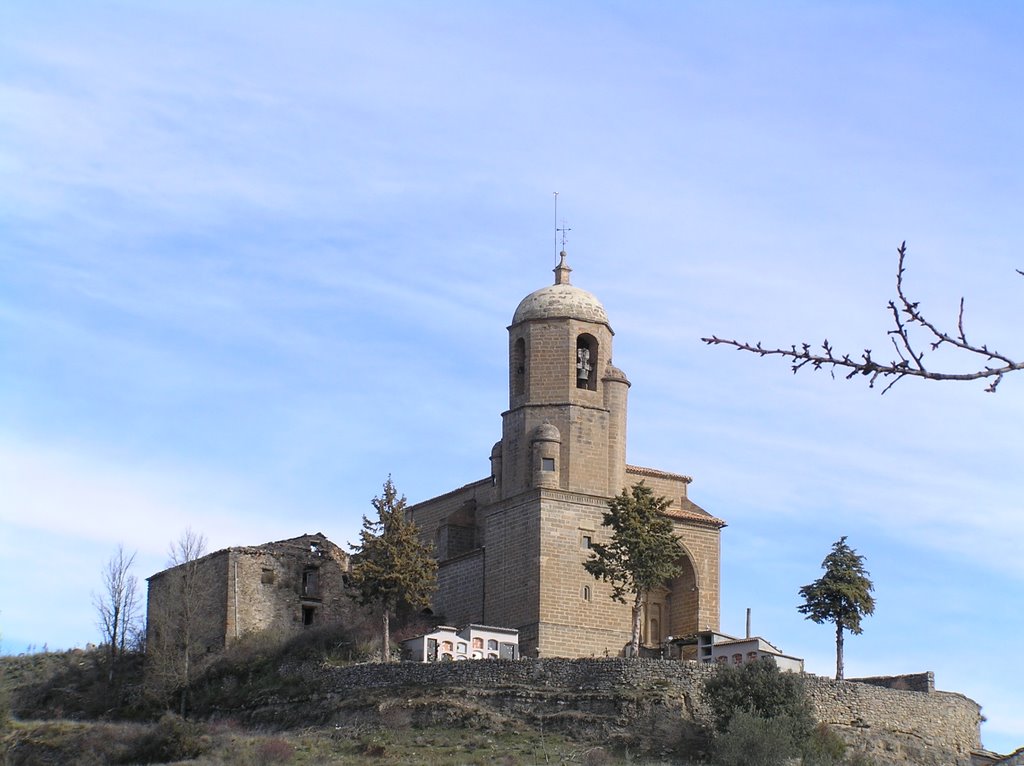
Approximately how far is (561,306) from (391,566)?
9856 millimetres

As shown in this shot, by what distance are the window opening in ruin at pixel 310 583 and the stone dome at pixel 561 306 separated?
33.3 feet

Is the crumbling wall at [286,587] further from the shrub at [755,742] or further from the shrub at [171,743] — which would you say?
the shrub at [755,742]

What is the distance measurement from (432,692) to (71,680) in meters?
14.7

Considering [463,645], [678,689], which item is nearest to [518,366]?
[463,645]

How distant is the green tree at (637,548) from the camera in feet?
148

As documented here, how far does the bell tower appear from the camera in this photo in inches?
1943

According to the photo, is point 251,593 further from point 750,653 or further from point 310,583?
point 750,653

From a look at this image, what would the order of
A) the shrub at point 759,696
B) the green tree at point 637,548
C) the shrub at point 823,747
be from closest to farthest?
1. the shrub at point 823,747
2. the shrub at point 759,696
3. the green tree at point 637,548

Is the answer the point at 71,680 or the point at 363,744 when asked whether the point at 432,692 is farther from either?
the point at 71,680

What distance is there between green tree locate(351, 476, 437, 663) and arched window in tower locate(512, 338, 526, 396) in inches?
223

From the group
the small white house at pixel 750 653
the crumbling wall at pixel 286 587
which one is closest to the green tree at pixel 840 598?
the small white house at pixel 750 653

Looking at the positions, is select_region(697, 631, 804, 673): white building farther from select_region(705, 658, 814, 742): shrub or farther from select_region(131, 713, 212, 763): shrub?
select_region(131, 713, 212, 763): shrub

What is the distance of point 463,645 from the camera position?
150 feet

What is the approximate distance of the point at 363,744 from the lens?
132 ft
